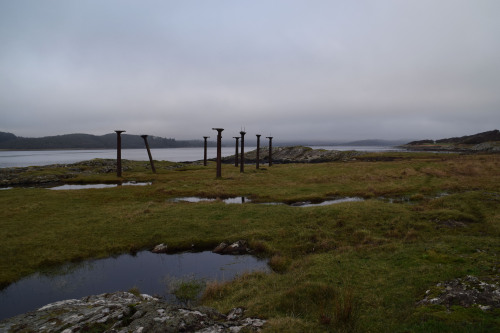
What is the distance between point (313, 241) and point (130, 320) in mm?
11875

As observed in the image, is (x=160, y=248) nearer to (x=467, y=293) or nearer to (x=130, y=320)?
(x=130, y=320)

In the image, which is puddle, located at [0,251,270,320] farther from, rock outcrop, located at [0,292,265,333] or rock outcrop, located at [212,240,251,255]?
rock outcrop, located at [0,292,265,333]

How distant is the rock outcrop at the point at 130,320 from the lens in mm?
6798

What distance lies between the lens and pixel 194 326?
6.89 meters

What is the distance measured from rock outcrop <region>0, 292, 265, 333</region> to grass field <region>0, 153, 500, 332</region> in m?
1.34

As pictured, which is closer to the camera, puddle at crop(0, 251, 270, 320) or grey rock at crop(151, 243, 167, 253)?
puddle at crop(0, 251, 270, 320)

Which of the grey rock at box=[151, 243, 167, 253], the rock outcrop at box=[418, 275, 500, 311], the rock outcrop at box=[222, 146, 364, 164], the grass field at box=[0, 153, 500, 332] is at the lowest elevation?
the grey rock at box=[151, 243, 167, 253]

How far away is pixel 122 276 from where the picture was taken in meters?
13.6

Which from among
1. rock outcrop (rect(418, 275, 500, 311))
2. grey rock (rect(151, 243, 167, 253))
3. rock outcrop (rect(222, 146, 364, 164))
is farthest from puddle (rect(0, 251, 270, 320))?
rock outcrop (rect(222, 146, 364, 164))

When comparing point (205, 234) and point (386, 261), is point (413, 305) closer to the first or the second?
point (386, 261)

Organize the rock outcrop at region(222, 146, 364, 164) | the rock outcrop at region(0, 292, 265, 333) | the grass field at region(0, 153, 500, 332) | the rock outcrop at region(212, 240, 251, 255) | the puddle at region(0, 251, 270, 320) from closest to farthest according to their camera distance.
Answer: the rock outcrop at region(0, 292, 265, 333)
the grass field at region(0, 153, 500, 332)
the puddle at region(0, 251, 270, 320)
the rock outcrop at region(212, 240, 251, 255)
the rock outcrop at region(222, 146, 364, 164)

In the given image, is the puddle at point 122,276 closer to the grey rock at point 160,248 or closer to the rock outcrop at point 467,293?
the grey rock at point 160,248

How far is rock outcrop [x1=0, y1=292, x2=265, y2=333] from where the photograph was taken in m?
6.80

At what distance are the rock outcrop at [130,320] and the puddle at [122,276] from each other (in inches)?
153
